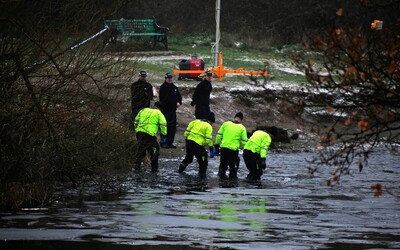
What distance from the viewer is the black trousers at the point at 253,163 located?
2456cm

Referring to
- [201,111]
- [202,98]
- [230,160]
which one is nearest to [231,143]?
[230,160]

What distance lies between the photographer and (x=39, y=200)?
18391 millimetres

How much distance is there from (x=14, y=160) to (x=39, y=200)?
0.85 m

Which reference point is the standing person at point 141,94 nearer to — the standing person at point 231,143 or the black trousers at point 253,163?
the standing person at point 231,143

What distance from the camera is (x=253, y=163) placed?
24.7 m

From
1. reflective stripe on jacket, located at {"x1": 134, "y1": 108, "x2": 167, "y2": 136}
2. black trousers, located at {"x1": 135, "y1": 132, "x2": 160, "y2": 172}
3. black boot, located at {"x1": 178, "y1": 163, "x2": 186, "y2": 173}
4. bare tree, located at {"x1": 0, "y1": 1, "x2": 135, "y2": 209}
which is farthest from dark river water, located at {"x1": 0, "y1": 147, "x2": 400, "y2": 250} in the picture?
reflective stripe on jacket, located at {"x1": 134, "y1": 108, "x2": 167, "y2": 136}

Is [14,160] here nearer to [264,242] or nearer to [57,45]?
[57,45]

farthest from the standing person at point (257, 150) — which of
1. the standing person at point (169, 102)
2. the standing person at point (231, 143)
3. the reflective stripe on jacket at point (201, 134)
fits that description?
the standing person at point (169, 102)

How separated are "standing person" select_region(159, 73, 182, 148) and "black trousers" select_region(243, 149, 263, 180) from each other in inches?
226

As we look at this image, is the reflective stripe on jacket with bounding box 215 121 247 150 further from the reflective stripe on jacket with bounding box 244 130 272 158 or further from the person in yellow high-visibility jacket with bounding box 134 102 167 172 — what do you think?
the person in yellow high-visibility jacket with bounding box 134 102 167 172

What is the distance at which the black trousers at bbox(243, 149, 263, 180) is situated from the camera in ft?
80.6

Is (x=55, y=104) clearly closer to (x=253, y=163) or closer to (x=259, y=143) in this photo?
(x=259, y=143)

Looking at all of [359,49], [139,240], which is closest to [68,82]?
[139,240]

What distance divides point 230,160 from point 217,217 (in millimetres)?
6927
